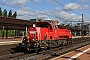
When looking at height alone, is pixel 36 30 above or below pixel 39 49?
above

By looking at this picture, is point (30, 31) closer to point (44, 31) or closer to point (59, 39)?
point (44, 31)

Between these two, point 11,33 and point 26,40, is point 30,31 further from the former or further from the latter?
point 11,33

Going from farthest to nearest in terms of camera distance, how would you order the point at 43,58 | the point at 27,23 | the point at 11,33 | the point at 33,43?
the point at 11,33 < the point at 27,23 < the point at 33,43 < the point at 43,58

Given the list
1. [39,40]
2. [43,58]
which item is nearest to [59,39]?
[39,40]

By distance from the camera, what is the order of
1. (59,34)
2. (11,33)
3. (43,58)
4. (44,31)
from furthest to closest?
1. (11,33)
2. (59,34)
3. (44,31)
4. (43,58)

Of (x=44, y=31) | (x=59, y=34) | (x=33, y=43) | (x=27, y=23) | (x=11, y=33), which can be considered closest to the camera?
(x=33, y=43)

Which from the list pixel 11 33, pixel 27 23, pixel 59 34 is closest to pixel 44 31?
pixel 59 34

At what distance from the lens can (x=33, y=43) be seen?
17484 mm

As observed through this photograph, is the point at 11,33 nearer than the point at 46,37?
No

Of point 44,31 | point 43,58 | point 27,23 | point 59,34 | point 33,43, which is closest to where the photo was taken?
point 43,58

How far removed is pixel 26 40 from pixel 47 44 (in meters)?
2.51

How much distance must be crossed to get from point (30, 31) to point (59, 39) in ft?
20.1

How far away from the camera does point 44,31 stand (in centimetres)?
1902

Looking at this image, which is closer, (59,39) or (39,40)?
(39,40)
